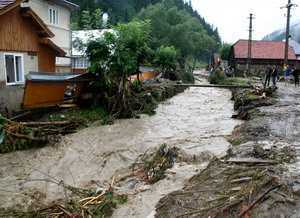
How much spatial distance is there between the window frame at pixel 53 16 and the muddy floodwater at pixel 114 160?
1624 cm

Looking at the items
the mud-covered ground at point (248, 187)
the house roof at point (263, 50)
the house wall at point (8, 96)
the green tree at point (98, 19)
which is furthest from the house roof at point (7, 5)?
the house roof at point (263, 50)

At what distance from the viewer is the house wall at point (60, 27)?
2428 cm

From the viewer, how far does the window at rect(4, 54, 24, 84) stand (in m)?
12.9

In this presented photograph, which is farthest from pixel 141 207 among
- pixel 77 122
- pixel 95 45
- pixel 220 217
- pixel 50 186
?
pixel 95 45

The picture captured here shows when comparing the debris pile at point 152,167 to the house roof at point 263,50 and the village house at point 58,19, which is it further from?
the house roof at point 263,50

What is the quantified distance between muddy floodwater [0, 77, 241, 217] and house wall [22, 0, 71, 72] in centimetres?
1541

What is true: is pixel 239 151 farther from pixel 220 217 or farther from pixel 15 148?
pixel 15 148

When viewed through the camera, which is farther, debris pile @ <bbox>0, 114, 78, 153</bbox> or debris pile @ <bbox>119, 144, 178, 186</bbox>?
debris pile @ <bbox>0, 114, 78, 153</bbox>

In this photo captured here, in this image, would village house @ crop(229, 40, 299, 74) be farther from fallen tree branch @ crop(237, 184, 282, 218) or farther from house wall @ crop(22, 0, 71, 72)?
fallen tree branch @ crop(237, 184, 282, 218)

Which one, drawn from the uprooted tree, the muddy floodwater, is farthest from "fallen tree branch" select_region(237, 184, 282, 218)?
the uprooted tree

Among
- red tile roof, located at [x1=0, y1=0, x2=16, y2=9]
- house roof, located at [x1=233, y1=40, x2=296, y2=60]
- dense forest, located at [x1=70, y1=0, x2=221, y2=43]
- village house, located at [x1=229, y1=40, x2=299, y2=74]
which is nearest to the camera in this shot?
red tile roof, located at [x1=0, y1=0, x2=16, y2=9]

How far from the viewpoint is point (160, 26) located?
51688 millimetres

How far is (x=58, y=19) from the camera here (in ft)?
86.3

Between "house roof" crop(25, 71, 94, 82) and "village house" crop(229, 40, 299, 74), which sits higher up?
"village house" crop(229, 40, 299, 74)
